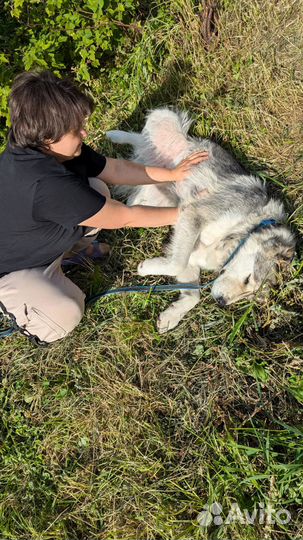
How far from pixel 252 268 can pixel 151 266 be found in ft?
2.73

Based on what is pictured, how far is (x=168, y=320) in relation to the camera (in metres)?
3.63

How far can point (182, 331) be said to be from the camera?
3645 mm

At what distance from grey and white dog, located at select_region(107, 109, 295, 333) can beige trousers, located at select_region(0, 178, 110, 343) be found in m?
0.69

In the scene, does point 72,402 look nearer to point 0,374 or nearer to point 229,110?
point 0,374

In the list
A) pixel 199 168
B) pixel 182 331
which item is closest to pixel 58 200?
pixel 182 331

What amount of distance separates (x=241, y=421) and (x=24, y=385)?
5.08 feet

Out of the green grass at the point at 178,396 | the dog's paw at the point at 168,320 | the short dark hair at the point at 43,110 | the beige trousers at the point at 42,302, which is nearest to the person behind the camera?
the short dark hair at the point at 43,110

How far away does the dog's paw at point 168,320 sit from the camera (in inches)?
143

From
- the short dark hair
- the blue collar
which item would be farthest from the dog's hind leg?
the short dark hair

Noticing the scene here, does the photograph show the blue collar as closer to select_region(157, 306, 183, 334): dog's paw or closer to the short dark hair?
select_region(157, 306, 183, 334): dog's paw

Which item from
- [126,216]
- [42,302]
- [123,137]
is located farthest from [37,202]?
[123,137]

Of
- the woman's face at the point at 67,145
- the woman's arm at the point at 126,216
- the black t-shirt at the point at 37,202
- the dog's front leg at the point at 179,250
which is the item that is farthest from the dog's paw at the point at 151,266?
the woman's face at the point at 67,145

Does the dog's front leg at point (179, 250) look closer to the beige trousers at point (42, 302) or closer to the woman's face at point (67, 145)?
the beige trousers at point (42, 302)

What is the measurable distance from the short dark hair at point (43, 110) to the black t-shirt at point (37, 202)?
0.32ft
